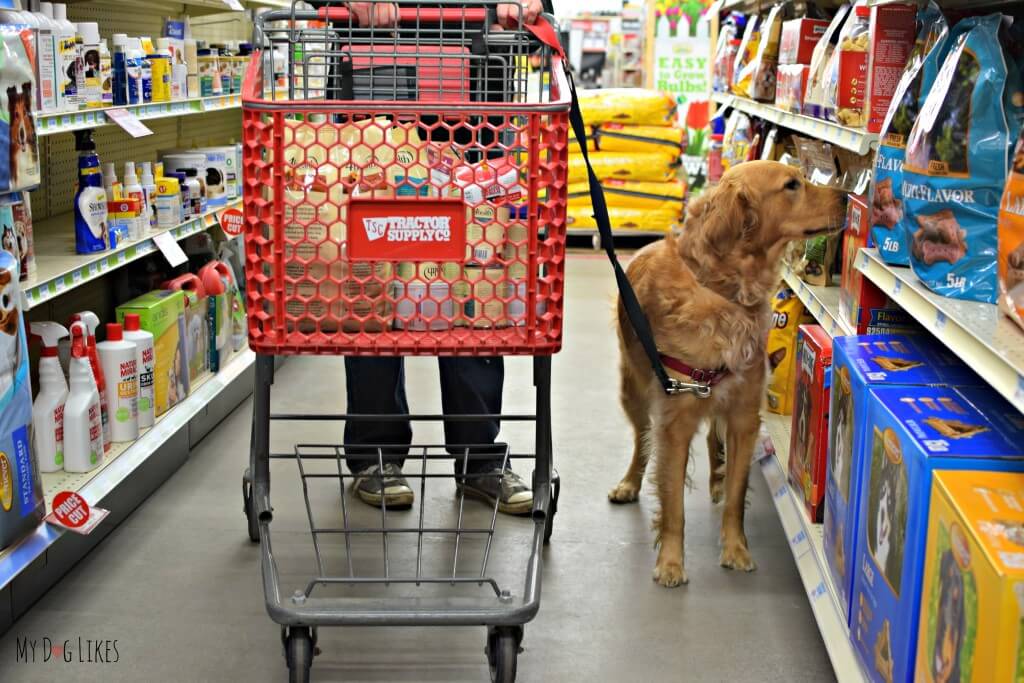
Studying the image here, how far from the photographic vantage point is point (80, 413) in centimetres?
289

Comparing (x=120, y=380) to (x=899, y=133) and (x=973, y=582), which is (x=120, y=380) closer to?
(x=899, y=133)

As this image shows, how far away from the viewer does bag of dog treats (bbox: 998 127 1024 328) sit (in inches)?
61.7

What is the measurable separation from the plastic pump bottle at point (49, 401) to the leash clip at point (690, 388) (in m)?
1.54

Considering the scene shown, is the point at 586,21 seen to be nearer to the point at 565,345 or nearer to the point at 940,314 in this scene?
the point at 565,345

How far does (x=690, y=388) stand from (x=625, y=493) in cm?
71

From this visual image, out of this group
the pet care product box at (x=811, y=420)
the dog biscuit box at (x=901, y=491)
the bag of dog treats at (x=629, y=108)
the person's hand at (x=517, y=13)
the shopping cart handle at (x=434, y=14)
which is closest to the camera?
the dog biscuit box at (x=901, y=491)

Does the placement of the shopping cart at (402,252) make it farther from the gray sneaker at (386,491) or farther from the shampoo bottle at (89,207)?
the shampoo bottle at (89,207)

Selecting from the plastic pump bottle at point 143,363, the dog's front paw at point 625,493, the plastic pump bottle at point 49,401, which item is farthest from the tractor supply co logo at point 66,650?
the dog's front paw at point 625,493

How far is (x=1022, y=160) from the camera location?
5.17ft

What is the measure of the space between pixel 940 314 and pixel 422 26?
1.51m

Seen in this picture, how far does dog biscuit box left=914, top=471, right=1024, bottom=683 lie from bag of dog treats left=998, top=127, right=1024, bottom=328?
0.25m

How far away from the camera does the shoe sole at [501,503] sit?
3277mm

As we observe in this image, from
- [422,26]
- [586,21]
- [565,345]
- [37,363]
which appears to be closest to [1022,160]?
[422,26]

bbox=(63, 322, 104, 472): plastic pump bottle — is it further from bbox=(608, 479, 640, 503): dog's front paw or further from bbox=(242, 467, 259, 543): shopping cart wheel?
bbox=(608, 479, 640, 503): dog's front paw
